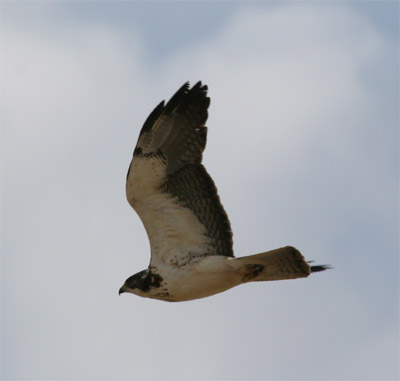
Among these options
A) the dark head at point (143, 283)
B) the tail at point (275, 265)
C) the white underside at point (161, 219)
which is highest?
the white underside at point (161, 219)

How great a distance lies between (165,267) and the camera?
10305mm

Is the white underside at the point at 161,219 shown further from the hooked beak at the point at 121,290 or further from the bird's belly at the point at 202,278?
the hooked beak at the point at 121,290

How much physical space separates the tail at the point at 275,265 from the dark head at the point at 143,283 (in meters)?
1.10

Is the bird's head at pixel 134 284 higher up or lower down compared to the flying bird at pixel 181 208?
lower down

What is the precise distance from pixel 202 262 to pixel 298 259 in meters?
1.19

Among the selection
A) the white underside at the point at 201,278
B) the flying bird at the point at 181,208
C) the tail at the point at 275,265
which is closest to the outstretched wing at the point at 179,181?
the flying bird at the point at 181,208

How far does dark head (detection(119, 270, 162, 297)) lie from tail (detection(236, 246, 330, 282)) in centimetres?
110

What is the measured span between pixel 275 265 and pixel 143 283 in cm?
172

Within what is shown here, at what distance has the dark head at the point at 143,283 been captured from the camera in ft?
33.7

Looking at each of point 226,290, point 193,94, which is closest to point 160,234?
point 226,290

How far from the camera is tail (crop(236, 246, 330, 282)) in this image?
9.59m

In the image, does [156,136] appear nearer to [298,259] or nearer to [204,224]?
[204,224]

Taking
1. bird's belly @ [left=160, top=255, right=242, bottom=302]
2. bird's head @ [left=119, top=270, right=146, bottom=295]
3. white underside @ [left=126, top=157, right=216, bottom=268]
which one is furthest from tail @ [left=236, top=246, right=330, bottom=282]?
bird's head @ [left=119, top=270, right=146, bottom=295]

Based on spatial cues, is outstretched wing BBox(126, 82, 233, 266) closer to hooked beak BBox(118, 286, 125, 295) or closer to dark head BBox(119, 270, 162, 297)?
dark head BBox(119, 270, 162, 297)
